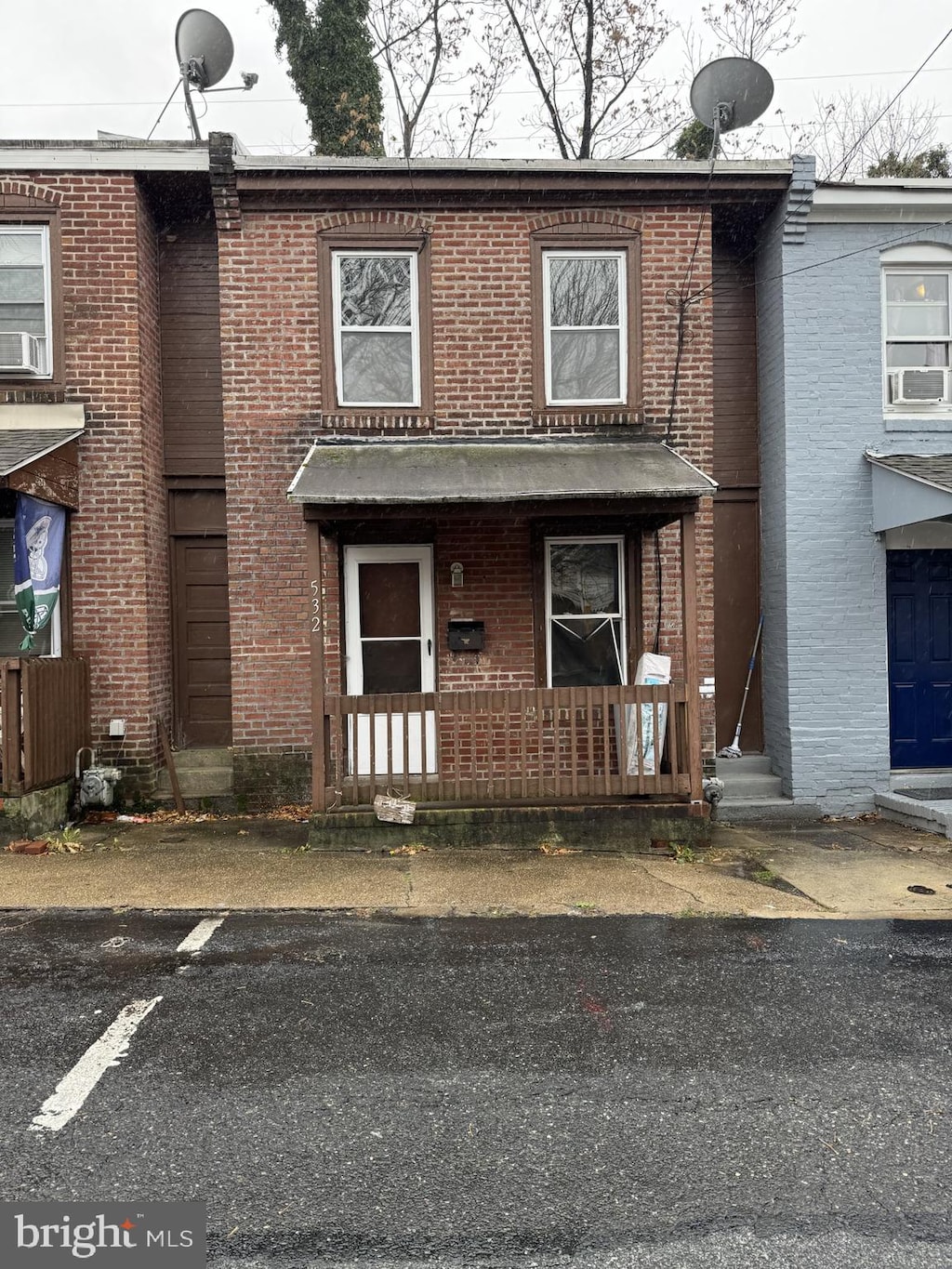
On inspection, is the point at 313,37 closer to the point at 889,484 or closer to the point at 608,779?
the point at 889,484

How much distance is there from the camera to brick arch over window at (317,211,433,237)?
8625 millimetres

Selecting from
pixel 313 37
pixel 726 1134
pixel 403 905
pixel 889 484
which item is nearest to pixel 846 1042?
pixel 726 1134

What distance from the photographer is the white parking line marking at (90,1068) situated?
3.29 m

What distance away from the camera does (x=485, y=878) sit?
21.4 ft

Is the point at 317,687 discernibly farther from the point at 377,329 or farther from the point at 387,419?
the point at 377,329

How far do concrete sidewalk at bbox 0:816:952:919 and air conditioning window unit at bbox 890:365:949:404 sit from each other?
174 inches

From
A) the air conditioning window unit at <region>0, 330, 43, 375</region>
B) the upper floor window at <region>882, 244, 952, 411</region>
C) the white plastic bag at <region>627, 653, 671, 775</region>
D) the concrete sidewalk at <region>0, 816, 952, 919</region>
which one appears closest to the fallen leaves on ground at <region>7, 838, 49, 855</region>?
the concrete sidewalk at <region>0, 816, 952, 919</region>

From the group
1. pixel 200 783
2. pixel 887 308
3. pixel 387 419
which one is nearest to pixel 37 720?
pixel 200 783

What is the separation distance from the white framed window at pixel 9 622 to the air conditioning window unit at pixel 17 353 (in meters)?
1.48

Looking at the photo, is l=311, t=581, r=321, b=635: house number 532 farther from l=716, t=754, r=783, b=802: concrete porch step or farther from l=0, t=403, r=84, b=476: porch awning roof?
l=716, t=754, r=783, b=802: concrete porch step

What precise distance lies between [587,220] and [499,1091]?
803 cm

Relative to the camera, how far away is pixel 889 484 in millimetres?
8539

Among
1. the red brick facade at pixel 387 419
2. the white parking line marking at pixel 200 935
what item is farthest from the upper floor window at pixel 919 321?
the white parking line marking at pixel 200 935

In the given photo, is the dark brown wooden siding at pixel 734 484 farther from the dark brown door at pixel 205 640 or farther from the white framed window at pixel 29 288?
the white framed window at pixel 29 288
